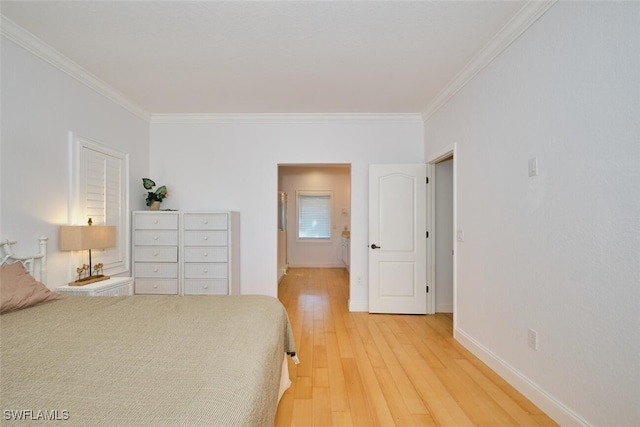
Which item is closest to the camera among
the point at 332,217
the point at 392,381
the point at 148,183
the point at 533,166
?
the point at 533,166

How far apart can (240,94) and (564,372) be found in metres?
3.73

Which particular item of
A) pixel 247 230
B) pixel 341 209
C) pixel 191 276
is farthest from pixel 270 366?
pixel 341 209

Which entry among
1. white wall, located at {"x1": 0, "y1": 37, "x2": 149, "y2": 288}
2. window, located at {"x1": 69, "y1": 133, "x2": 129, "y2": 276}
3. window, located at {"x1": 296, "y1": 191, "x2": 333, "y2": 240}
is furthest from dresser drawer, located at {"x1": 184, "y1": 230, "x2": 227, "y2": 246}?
window, located at {"x1": 296, "y1": 191, "x2": 333, "y2": 240}

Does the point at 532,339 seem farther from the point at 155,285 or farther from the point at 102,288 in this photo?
the point at 155,285

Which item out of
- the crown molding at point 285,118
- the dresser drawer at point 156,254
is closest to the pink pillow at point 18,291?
the dresser drawer at point 156,254

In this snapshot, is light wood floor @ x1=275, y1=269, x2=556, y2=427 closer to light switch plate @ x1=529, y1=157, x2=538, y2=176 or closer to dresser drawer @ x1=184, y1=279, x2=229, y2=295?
dresser drawer @ x1=184, y1=279, x2=229, y2=295

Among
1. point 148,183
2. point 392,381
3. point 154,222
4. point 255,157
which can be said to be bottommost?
point 392,381

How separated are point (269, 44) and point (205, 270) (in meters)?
2.60

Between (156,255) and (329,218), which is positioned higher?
(329,218)

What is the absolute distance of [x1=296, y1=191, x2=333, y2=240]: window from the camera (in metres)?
7.54

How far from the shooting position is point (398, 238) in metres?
3.79

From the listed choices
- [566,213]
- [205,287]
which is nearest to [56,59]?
[205,287]

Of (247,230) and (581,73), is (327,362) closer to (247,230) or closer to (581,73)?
(247,230)

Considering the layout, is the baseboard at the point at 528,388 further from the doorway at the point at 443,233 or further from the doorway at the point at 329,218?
the doorway at the point at 329,218
